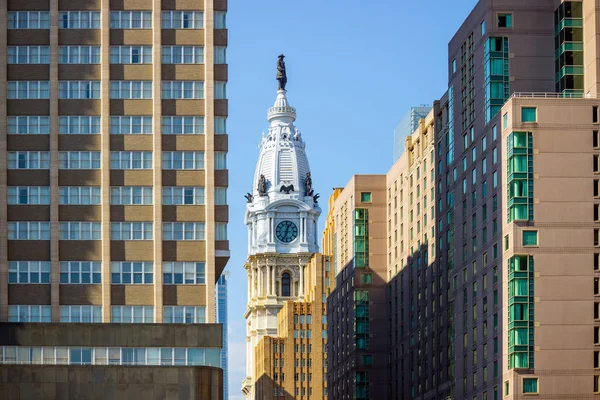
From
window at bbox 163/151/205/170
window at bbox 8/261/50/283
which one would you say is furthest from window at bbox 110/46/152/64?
window at bbox 8/261/50/283

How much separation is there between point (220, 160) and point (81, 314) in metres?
18.6

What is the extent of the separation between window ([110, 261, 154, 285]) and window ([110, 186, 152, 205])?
18.3 ft

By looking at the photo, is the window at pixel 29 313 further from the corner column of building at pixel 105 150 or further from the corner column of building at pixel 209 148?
the corner column of building at pixel 209 148

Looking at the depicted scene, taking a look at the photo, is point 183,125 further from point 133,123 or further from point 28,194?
point 28,194

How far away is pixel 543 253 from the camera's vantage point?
148 metres

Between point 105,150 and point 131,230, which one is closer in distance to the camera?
point 131,230

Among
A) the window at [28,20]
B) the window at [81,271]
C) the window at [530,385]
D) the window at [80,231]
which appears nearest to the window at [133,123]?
the window at [80,231]

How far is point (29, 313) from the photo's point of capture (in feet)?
477

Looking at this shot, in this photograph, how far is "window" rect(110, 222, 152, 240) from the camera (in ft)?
485

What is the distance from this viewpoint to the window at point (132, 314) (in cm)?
14525

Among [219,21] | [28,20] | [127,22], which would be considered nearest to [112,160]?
[127,22]

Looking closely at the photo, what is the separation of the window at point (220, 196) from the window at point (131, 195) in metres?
5.97

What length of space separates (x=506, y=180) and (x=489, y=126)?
9.28m

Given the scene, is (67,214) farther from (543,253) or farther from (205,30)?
(543,253)
